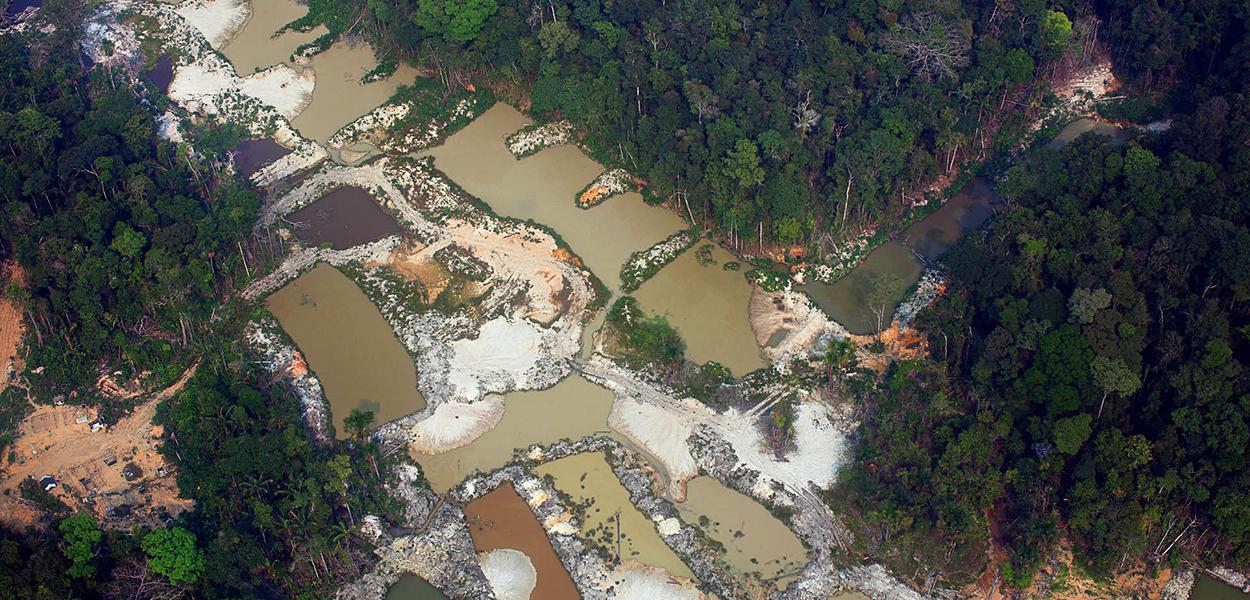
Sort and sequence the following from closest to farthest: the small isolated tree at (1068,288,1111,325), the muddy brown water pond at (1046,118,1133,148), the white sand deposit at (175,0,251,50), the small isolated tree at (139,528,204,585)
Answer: the small isolated tree at (139,528,204,585) → the small isolated tree at (1068,288,1111,325) → the muddy brown water pond at (1046,118,1133,148) → the white sand deposit at (175,0,251,50)

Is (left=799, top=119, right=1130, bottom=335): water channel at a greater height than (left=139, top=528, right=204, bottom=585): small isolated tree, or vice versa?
(left=139, top=528, right=204, bottom=585): small isolated tree

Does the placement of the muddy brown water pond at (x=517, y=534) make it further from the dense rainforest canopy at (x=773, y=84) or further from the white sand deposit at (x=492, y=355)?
the dense rainforest canopy at (x=773, y=84)

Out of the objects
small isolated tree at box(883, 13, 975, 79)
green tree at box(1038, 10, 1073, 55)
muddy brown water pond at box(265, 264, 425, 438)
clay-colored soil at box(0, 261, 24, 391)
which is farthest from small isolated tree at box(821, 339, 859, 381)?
clay-colored soil at box(0, 261, 24, 391)

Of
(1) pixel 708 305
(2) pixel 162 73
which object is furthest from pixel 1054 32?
(2) pixel 162 73

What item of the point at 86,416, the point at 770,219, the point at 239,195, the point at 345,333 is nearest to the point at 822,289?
the point at 770,219

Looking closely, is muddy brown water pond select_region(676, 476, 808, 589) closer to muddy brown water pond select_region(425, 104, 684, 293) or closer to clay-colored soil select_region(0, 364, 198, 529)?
muddy brown water pond select_region(425, 104, 684, 293)

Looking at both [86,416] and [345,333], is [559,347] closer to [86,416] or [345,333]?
[345,333]

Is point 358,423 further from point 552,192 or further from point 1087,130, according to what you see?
point 1087,130
